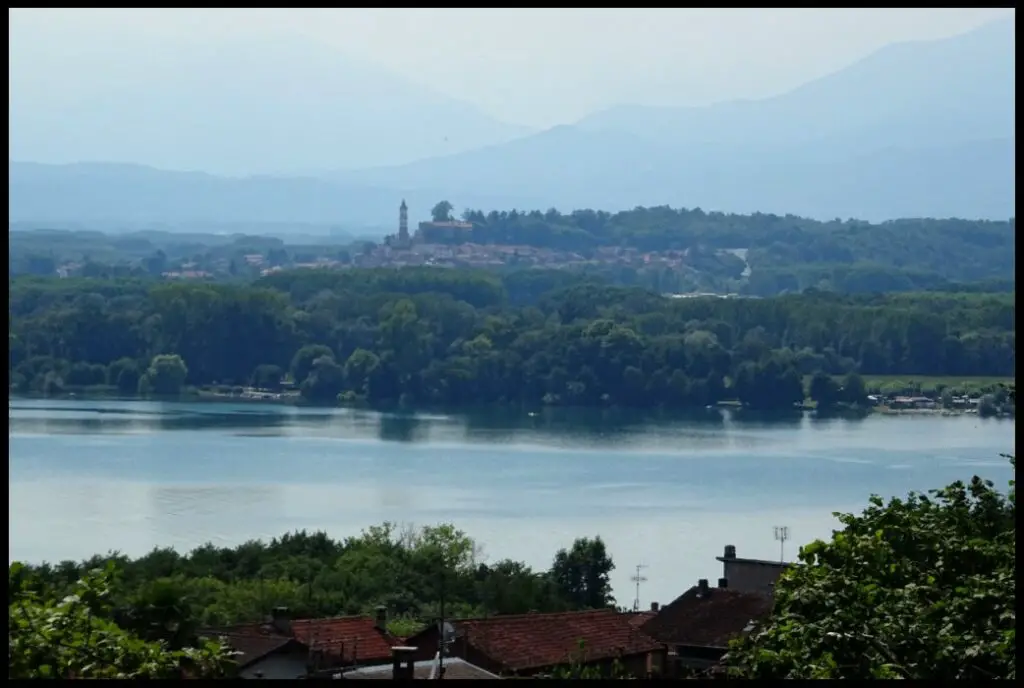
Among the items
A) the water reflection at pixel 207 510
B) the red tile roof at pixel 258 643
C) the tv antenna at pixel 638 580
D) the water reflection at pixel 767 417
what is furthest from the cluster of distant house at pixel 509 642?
the water reflection at pixel 767 417

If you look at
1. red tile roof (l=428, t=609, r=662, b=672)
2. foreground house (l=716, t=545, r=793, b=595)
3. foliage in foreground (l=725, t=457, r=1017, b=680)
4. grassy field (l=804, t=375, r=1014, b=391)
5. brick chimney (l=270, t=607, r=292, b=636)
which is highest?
foliage in foreground (l=725, t=457, r=1017, b=680)

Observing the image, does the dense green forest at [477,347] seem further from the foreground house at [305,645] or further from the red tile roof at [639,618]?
the foreground house at [305,645]

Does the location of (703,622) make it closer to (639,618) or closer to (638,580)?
(639,618)

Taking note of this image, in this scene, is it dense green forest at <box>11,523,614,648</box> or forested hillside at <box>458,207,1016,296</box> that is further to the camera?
forested hillside at <box>458,207,1016,296</box>

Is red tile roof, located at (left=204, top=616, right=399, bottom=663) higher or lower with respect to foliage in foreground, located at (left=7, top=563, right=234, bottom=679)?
lower

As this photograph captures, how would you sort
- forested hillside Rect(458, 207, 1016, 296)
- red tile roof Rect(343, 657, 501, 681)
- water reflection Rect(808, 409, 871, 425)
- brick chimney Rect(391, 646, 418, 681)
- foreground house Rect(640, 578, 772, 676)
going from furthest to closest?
forested hillside Rect(458, 207, 1016, 296) → water reflection Rect(808, 409, 871, 425) → foreground house Rect(640, 578, 772, 676) → red tile roof Rect(343, 657, 501, 681) → brick chimney Rect(391, 646, 418, 681)

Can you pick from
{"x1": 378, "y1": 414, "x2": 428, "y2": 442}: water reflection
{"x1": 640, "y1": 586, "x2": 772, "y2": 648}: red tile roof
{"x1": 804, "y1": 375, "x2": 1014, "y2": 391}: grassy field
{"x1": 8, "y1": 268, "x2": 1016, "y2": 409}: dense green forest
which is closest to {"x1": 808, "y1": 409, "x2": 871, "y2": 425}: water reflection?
{"x1": 8, "y1": 268, "x2": 1016, "y2": 409}: dense green forest

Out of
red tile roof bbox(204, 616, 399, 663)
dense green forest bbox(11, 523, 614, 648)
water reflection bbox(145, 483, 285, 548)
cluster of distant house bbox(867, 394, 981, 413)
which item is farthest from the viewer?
cluster of distant house bbox(867, 394, 981, 413)

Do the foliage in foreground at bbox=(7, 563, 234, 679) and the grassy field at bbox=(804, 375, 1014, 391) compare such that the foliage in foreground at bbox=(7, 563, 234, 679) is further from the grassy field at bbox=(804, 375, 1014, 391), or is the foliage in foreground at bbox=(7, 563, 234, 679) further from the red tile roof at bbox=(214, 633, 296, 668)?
the grassy field at bbox=(804, 375, 1014, 391)
